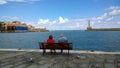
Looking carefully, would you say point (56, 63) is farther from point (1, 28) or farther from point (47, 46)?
point (1, 28)

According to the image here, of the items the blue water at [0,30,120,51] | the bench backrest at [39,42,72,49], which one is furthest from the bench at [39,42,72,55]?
the blue water at [0,30,120,51]

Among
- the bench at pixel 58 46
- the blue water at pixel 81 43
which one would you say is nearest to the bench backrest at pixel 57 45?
the bench at pixel 58 46

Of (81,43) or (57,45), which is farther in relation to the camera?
(81,43)

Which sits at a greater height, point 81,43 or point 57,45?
point 57,45

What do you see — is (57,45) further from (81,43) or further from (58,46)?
(81,43)

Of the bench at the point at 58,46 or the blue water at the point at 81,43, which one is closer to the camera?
the bench at the point at 58,46

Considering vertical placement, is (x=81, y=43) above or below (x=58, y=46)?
below

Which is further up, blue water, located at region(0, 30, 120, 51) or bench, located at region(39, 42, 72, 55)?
bench, located at region(39, 42, 72, 55)

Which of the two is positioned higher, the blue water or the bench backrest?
the bench backrest

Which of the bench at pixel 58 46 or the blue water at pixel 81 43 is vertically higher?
the bench at pixel 58 46

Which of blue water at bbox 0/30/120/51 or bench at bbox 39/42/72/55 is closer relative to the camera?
bench at bbox 39/42/72/55

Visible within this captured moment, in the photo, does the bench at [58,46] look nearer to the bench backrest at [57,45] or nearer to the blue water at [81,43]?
the bench backrest at [57,45]

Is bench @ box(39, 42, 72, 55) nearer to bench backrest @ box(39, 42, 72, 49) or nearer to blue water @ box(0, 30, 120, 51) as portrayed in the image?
bench backrest @ box(39, 42, 72, 49)

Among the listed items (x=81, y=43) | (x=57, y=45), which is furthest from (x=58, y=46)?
(x=81, y=43)
